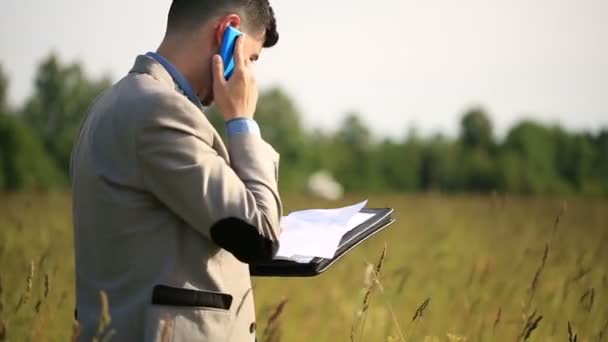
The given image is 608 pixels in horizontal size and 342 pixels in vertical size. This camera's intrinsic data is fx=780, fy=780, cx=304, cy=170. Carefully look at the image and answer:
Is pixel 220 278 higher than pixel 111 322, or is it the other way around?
pixel 220 278

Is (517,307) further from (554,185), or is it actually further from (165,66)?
(554,185)

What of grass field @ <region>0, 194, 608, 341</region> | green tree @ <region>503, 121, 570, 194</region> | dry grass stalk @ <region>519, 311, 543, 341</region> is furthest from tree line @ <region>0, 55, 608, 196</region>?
dry grass stalk @ <region>519, 311, 543, 341</region>

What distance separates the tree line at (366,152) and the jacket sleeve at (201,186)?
32490 mm

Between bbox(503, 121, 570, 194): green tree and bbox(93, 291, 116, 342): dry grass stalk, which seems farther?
bbox(503, 121, 570, 194): green tree

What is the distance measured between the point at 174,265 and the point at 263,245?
0.23 m

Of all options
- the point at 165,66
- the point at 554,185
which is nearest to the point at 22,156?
the point at 554,185

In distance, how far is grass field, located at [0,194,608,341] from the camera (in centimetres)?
340

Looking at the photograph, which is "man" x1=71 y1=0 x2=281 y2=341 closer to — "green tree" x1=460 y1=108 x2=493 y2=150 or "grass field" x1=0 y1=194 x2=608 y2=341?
"grass field" x1=0 y1=194 x2=608 y2=341

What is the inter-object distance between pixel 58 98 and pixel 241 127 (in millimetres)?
51585

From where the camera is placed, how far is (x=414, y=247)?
935 centimetres

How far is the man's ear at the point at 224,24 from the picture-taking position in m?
2.18

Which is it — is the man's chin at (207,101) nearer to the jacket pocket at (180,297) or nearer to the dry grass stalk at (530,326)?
the jacket pocket at (180,297)

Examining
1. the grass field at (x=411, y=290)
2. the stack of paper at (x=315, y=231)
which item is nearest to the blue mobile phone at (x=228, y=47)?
the stack of paper at (x=315, y=231)

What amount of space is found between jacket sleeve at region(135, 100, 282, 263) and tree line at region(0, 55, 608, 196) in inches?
1279
